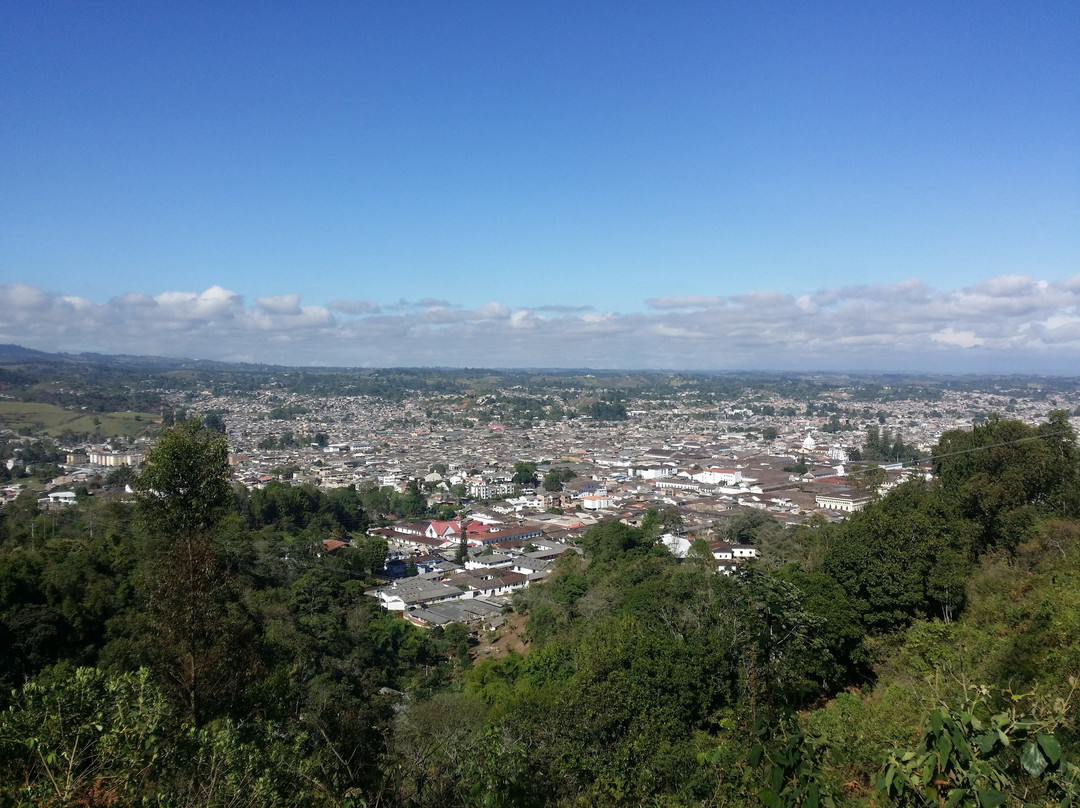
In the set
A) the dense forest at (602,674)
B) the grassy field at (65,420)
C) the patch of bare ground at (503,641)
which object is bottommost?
the patch of bare ground at (503,641)

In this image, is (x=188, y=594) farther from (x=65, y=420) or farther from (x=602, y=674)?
(x=65, y=420)

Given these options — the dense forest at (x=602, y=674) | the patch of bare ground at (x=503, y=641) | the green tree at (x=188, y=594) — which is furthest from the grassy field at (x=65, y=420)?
the green tree at (x=188, y=594)

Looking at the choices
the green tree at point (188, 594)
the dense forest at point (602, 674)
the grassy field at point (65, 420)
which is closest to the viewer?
the dense forest at point (602, 674)

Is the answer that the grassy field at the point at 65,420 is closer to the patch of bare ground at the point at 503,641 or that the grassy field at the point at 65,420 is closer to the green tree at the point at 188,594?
the patch of bare ground at the point at 503,641

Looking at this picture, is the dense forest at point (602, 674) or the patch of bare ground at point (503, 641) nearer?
the dense forest at point (602, 674)

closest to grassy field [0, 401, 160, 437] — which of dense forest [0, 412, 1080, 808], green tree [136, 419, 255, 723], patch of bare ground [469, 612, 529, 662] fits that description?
dense forest [0, 412, 1080, 808]

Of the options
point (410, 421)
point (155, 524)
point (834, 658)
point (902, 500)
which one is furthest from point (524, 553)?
point (410, 421)
